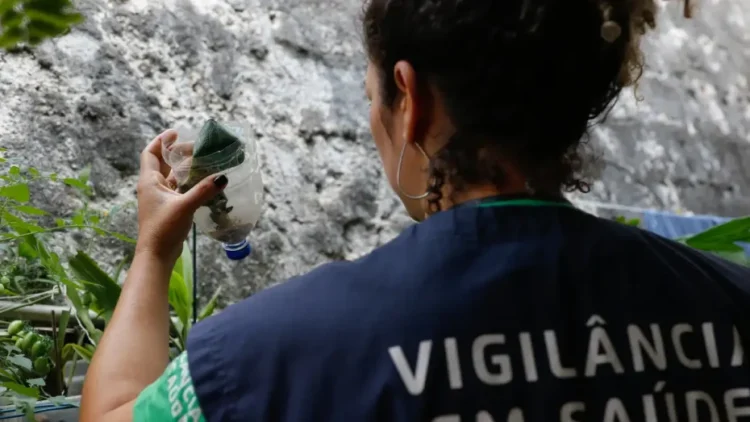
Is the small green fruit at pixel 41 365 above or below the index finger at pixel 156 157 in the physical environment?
below

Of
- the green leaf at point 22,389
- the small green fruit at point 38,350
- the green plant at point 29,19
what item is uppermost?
the green plant at point 29,19

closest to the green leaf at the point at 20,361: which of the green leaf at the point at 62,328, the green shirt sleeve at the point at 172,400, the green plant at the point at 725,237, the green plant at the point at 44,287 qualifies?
the green plant at the point at 44,287

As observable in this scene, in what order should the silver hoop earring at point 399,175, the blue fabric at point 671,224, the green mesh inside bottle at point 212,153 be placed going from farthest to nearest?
the blue fabric at point 671,224 < the green mesh inside bottle at point 212,153 < the silver hoop earring at point 399,175

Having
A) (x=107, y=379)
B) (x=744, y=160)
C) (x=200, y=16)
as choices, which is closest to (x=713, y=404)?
(x=107, y=379)

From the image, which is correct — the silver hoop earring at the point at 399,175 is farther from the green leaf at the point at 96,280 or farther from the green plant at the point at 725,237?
the green plant at the point at 725,237

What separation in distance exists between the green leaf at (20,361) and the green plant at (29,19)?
0.35 metres

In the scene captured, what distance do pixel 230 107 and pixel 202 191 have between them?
2.15 ft

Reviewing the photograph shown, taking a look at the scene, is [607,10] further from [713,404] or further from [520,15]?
[713,404]

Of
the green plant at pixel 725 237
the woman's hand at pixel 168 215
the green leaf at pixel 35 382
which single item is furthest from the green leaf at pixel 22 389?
the green plant at pixel 725 237

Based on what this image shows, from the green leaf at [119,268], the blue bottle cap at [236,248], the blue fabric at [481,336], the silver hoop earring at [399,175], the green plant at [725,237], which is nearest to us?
the blue fabric at [481,336]

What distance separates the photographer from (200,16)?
1.31 m

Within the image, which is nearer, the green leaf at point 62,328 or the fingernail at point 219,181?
the fingernail at point 219,181

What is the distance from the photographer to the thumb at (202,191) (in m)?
0.70

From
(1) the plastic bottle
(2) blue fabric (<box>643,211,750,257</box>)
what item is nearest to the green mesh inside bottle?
(1) the plastic bottle
